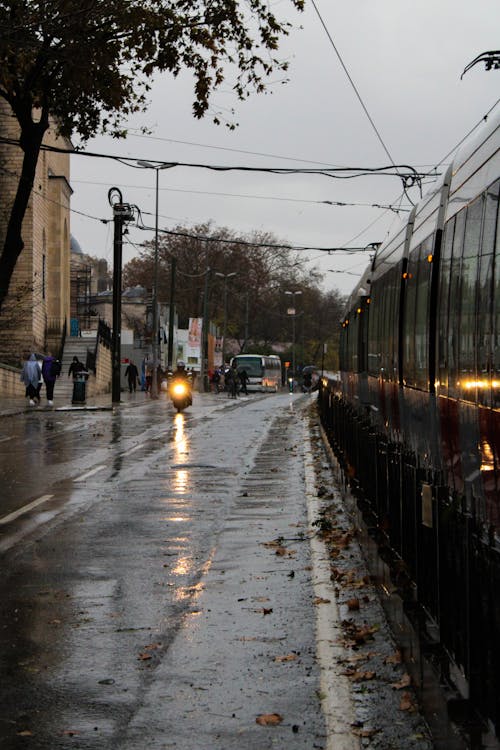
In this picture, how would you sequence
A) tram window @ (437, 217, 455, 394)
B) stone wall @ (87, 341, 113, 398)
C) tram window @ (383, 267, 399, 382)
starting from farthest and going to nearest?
stone wall @ (87, 341, 113, 398) < tram window @ (383, 267, 399, 382) < tram window @ (437, 217, 455, 394)

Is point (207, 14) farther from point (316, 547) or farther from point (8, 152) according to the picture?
point (8, 152)

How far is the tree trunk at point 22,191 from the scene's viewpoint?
27.7m

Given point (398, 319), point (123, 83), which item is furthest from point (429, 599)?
point (123, 83)

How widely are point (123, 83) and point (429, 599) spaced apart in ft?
64.3

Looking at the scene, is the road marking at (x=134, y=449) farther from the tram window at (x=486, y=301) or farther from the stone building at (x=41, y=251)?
the stone building at (x=41, y=251)

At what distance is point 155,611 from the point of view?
353 inches

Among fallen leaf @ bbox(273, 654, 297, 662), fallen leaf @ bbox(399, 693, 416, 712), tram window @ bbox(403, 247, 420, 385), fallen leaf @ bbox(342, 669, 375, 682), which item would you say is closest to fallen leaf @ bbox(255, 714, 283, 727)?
fallen leaf @ bbox(399, 693, 416, 712)

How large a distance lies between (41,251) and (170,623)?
55.6m

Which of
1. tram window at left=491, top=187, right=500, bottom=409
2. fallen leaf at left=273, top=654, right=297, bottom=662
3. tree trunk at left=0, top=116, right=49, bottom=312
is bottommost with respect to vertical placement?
fallen leaf at left=273, top=654, right=297, bottom=662

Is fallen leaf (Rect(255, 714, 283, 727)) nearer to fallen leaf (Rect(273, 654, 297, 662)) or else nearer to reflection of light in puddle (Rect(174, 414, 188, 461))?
fallen leaf (Rect(273, 654, 297, 662))

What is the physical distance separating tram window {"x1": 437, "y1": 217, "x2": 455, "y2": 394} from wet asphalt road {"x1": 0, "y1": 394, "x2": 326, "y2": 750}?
2037 mm

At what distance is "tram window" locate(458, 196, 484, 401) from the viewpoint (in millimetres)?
9703

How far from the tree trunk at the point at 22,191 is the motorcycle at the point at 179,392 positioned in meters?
13.3

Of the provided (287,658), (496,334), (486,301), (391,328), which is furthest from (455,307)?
(391,328)
